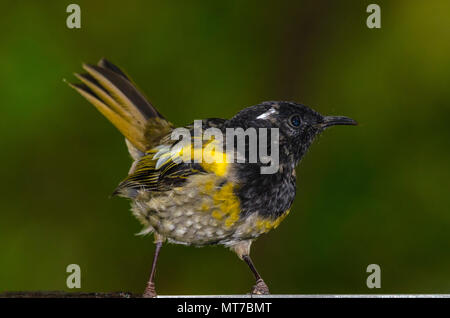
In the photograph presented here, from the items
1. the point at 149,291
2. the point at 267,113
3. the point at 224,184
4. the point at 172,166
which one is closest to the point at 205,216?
the point at 224,184

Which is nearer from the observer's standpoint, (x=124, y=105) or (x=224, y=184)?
(x=224, y=184)

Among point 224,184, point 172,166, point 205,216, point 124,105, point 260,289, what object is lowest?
point 260,289

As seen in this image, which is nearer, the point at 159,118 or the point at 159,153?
the point at 159,153

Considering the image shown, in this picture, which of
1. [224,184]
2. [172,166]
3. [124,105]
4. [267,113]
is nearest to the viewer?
[224,184]

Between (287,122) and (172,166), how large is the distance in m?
0.73

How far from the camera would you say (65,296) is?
2594mm

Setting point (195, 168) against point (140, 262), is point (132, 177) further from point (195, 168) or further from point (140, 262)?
point (140, 262)

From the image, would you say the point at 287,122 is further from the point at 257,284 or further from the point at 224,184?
the point at 257,284

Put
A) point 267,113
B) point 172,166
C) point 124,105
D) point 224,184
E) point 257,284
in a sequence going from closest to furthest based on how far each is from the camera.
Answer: point 224,184
point 267,113
point 172,166
point 257,284
point 124,105

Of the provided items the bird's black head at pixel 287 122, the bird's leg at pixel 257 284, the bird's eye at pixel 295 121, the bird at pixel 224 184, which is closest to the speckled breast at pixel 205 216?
the bird at pixel 224 184

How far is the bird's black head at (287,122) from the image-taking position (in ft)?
11.8

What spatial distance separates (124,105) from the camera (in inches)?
166

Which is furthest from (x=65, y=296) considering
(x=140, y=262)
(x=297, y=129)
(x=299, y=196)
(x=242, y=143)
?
(x=299, y=196)

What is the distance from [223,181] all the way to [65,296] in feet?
3.75
